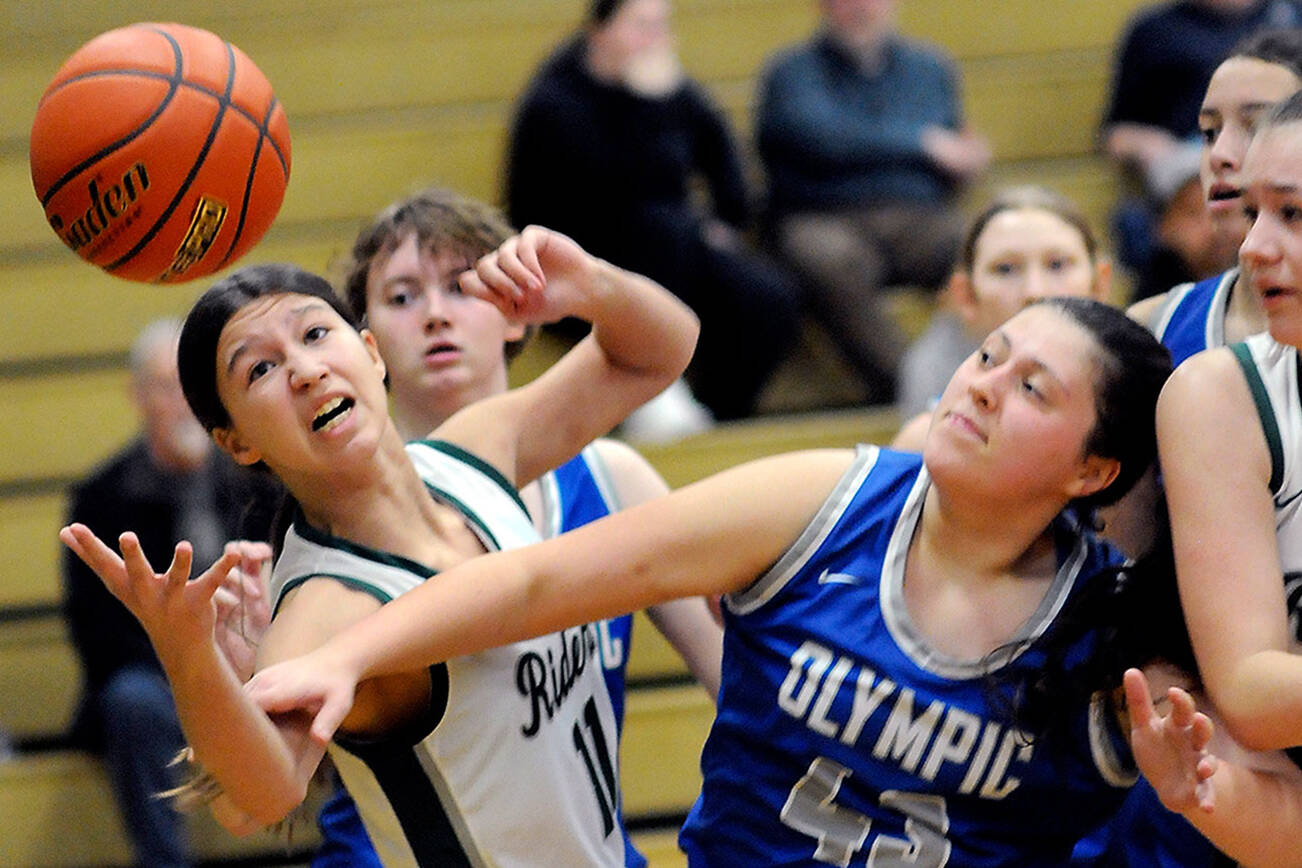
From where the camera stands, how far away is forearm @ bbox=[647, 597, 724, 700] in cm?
Answer: 288

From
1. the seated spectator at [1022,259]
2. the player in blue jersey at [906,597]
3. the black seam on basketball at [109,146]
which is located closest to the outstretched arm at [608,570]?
the player in blue jersey at [906,597]

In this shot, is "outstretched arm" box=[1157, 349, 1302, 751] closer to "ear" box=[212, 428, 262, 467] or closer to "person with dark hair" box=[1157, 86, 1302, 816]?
"person with dark hair" box=[1157, 86, 1302, 816]

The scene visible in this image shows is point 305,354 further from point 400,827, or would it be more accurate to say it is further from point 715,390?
point 715,390

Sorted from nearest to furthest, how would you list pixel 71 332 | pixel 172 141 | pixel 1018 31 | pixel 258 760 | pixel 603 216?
pixel 258 760
pixel 172 141
pixel 603 216
pixel 71 332
pixel 1018 31

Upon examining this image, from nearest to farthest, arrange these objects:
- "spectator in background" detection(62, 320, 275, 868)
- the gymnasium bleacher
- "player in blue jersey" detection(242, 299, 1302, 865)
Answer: "player in blue jersey" detection(242, 299, 1302, 865) → "spectator in background" detection(62, 320, 275, 868) → the gymnasium bleacher

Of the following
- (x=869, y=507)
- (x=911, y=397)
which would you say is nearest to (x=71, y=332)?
(x=911, y=397)

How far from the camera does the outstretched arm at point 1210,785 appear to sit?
189cm

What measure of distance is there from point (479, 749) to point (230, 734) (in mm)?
551

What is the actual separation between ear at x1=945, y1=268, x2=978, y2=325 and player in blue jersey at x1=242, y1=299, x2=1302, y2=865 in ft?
3.59

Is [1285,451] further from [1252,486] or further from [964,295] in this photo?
[964,295]

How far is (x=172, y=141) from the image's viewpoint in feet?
8.05

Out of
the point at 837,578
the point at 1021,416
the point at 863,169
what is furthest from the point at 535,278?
the point at 863,169

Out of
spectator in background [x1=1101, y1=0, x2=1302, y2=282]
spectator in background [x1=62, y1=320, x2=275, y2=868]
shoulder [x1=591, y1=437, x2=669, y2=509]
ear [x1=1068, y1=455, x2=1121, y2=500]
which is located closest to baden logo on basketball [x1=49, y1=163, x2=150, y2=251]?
shoulder [x1=591, y1=437, x2=669, y2=509]

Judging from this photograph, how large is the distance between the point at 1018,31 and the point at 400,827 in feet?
16.5
